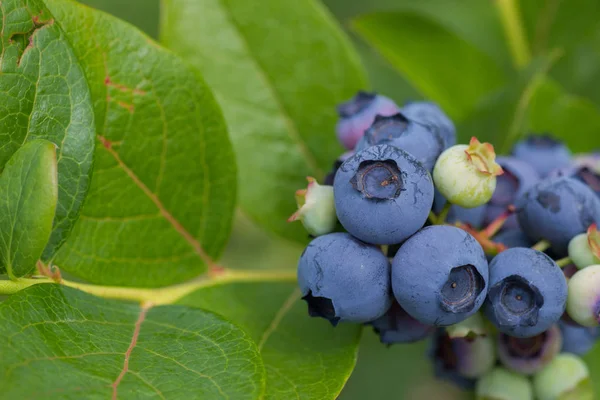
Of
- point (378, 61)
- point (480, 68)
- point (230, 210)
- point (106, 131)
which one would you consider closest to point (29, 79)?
point (106, 131)

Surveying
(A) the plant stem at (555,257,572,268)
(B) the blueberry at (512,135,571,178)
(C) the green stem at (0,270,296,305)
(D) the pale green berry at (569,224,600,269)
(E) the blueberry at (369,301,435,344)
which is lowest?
(C) the green stem at (0,270,296,305)

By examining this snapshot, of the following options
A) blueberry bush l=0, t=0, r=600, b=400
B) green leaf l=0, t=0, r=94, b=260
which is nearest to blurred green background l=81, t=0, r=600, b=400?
blueberry bush l=0, t=0, r=600, b=400

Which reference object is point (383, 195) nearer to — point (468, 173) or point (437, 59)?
point (468, 173)

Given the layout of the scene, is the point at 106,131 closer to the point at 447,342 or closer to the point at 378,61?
the point at 447,342

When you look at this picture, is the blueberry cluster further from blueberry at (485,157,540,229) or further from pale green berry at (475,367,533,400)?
pale green berry at (475,367,533,400)

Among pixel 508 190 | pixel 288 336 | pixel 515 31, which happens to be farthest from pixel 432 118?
pixel 515 31

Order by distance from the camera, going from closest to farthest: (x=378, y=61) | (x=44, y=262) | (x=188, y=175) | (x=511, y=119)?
1. (x=44, y=262)
2. (x=188, y=175)
3. (x=511, y=119)
4. (x=378, y=61)

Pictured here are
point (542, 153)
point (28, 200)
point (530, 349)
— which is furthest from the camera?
point (542, 153)
